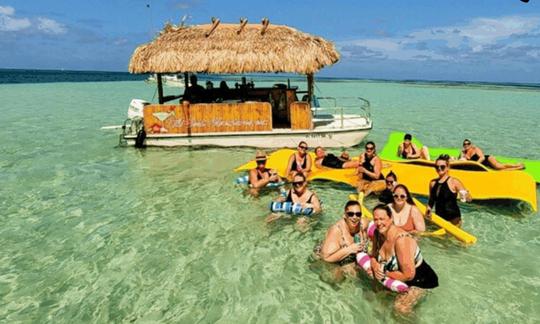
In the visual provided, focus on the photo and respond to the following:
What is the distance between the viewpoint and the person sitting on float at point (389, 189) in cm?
813

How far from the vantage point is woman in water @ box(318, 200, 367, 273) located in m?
5.95

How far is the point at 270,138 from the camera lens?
45.4ft

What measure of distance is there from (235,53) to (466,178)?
852 centimetres

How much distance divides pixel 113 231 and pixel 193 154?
619 cm

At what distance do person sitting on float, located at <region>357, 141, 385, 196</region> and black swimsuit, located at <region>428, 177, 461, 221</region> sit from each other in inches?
72.7

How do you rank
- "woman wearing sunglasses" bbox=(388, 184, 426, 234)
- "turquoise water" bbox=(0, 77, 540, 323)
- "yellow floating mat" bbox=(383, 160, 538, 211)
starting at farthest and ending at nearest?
"yellow floating mat" bbox=(383, 160, 538, 211) → "woman wearing sunglasses" bbox=(388, 184, 426, 234) → "turquoise water" bbox=(0, 77, 540, 323)

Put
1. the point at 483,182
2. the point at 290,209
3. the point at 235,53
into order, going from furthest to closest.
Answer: the point at 235,53 → the point at 483,182 → the point at 290,209

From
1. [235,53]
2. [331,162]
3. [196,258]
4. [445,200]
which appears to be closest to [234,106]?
[235,53]

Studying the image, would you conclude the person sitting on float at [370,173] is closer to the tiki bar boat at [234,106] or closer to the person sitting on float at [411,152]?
the person sitting on float at [411,152]

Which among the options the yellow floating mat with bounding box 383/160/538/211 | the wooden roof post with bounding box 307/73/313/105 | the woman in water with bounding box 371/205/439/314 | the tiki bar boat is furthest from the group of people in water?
the wooden roof post with bounding box 307/73/313/105

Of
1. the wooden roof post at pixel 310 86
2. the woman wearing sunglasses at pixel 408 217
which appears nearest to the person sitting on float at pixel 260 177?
the woman wearing sunglasses at pixel 408 217

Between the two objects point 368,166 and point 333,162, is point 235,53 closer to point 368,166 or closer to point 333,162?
point 333,162

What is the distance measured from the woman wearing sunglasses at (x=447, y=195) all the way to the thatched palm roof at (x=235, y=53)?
7.33 metres

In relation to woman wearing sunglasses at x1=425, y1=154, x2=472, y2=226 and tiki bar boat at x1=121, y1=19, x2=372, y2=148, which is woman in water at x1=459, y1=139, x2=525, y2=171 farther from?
tiki bar boat at x1=121, y1=19, x2=372, y2=148
